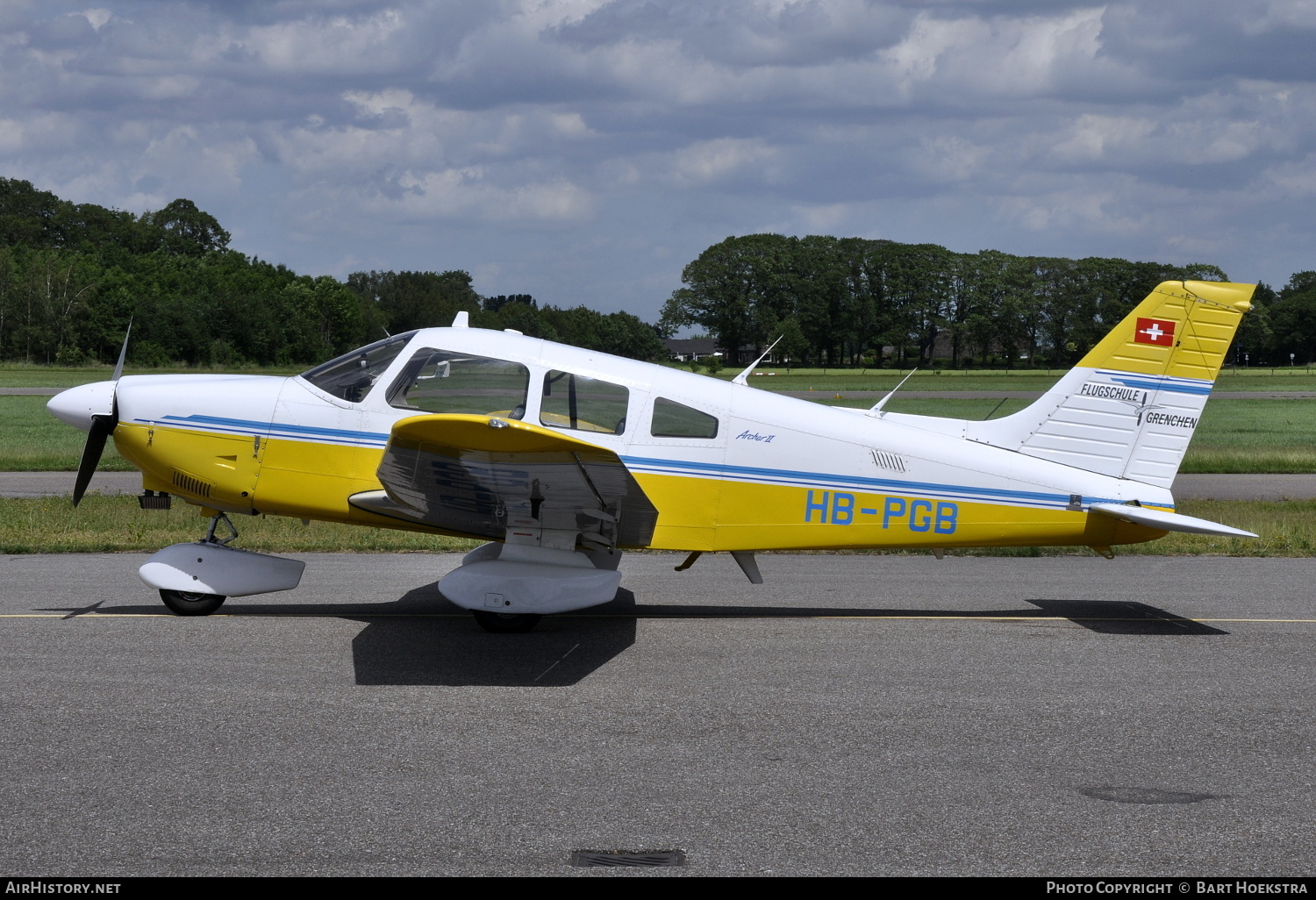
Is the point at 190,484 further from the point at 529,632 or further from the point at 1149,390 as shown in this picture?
the point at 1149,390

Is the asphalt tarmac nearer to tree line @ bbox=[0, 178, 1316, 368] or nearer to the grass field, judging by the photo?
the grass field

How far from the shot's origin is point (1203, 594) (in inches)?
367

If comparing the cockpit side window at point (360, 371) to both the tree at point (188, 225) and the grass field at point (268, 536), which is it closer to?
the grass field at point (268, 536)

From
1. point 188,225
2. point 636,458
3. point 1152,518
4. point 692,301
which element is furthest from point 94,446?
point 188,225

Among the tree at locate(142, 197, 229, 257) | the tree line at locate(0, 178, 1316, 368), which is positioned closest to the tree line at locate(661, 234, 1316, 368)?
the tree line at locate(0, 178, 1316, 368)

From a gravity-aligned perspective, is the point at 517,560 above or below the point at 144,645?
above

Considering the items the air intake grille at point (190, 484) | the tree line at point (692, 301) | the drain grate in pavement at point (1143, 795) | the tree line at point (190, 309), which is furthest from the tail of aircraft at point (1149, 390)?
the tree line at point (190, 309)

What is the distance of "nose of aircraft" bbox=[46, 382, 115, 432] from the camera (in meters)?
7.73

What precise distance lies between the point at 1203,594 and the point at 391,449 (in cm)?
697

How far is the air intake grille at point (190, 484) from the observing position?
306 inches
